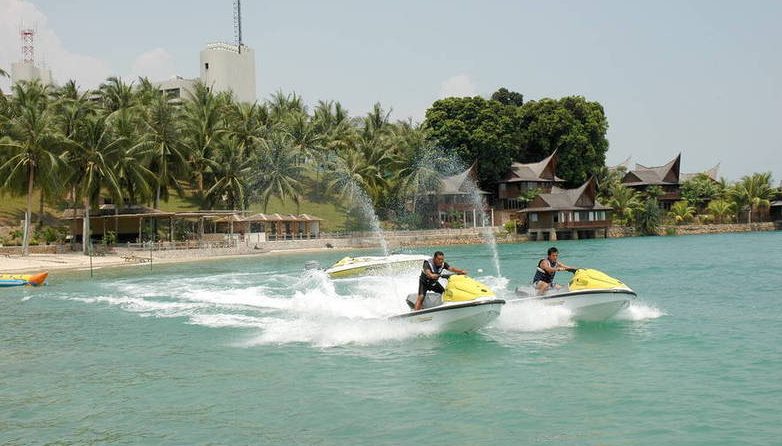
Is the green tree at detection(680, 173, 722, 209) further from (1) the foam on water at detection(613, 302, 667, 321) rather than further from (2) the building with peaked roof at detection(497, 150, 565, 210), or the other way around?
(1) the foam on water at detection(613, 302, 667, 321)

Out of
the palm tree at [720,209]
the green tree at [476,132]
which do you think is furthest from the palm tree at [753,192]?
the green tree at [476,132]

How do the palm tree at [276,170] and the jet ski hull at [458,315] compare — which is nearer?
the jet ski hull at [458,315]

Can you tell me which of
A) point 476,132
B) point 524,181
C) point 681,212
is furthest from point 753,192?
point 476,132

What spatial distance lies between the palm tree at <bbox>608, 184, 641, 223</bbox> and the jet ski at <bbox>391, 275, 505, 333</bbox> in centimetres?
6779

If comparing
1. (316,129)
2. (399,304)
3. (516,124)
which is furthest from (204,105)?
(399,304)

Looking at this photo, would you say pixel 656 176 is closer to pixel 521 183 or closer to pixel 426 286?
pixel 521 183

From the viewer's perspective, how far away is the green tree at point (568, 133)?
82.2 meters

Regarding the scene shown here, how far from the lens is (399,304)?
674 inches

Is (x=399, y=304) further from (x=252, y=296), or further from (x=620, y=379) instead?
(x=252, y=296)

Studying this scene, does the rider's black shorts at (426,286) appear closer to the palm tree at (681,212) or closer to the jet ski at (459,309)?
the jet ski at (459,309)

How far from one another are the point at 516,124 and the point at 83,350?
73973 millimetres

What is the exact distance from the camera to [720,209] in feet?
274

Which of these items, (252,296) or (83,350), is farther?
(252,296)

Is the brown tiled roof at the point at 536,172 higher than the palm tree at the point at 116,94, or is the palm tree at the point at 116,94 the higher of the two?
the palm tree at the point at 116,94
